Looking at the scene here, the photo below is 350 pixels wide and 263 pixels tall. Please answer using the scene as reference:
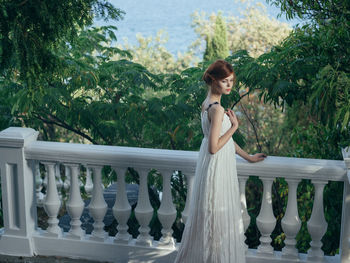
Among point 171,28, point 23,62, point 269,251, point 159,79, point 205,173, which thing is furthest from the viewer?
point 171,28

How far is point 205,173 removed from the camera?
3.32 metres

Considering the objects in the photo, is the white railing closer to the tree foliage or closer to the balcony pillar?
the balcony pillar

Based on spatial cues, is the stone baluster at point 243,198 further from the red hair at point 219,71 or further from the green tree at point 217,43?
the green tree at point 217,43

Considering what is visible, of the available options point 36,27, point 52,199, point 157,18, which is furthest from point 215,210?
point 157,18

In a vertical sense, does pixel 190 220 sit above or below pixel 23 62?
below

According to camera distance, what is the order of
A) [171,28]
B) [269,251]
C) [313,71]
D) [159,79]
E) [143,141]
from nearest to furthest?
1. [269,251]
2. [313,71]
3. [159,79]
4. [143,141]
5. [171,28]

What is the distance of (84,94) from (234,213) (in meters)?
3.20

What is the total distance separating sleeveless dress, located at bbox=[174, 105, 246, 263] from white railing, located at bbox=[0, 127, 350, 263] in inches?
12.3

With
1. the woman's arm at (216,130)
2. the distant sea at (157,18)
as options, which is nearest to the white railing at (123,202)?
the woman's arm at (216,130)

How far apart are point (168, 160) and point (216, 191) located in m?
0.58

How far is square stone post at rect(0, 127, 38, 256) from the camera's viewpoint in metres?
3.97

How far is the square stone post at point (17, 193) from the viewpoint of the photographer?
3.97 metres

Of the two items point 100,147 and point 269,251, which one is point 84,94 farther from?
point 269,251

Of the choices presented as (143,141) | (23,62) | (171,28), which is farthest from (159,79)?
(171,28)
